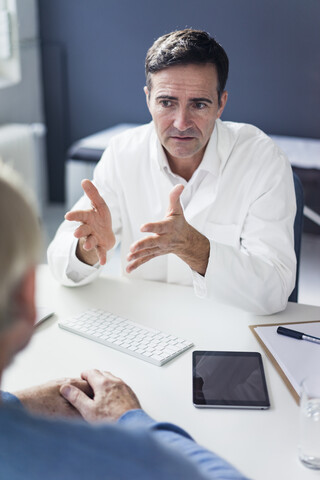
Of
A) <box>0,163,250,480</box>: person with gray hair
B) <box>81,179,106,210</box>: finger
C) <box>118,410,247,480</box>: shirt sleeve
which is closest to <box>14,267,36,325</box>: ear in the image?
<box>0,163,250,480</box>: person with gray hair

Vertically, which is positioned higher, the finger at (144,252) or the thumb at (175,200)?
the thumb at (175,200)

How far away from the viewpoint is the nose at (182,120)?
1.64 metres

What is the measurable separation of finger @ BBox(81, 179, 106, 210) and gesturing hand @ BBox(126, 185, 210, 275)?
21 centimetres

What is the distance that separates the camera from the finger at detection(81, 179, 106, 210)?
1.46 meters

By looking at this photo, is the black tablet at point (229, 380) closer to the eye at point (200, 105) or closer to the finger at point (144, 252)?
the finger at point (144, 252)

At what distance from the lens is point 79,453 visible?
60 centimetres

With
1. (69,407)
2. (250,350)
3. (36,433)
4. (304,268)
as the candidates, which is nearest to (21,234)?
(36,433)

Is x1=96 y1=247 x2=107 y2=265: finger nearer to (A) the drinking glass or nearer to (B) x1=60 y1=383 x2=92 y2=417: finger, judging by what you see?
(B) x1=60 y1=383 x2=92 y2=417: finger

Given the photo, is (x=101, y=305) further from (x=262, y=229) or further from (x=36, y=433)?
(x=36, y=433)

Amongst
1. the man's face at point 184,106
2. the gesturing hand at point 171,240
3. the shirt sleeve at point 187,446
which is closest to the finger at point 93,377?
the shirt sleeve at point 187,446

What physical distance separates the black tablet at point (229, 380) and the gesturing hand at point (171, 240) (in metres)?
0.25

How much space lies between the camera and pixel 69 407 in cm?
102

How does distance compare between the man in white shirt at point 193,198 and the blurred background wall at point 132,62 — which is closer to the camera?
the man in white shirt at point 193,198

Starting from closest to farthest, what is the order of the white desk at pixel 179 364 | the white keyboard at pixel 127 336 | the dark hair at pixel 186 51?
the white desk at pixel 179 364, the white keyboard at pixel 127 336, the dark hair at pixel 186 51
